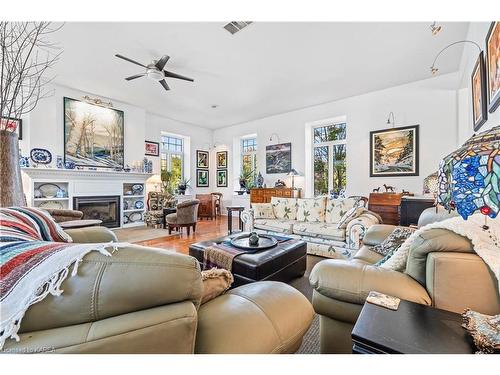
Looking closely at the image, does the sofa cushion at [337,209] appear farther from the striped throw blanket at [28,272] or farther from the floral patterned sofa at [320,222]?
the striped throw blanket at [28,272]

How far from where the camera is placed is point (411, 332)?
2.48 ft

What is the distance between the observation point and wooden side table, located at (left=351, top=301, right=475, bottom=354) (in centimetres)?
70

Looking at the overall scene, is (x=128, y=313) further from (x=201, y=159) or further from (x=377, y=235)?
(x=201, y=159)

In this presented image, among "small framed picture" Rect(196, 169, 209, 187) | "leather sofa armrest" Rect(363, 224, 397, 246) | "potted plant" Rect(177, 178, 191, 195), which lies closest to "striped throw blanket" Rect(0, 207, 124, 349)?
"leather sofa armrest" Rect(363, 224, 397, 246)

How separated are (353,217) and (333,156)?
2910mm

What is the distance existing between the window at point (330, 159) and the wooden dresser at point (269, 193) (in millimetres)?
635

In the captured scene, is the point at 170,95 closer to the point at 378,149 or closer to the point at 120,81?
A: the point at 120,81

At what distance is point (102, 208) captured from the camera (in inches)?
198

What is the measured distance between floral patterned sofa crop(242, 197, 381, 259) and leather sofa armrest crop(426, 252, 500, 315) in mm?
1783

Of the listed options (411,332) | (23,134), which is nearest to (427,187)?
(411,332)

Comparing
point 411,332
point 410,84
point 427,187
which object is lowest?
point 411,332

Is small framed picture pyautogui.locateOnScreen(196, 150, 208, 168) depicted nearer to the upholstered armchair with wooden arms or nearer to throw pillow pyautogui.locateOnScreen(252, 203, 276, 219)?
the upholstered armchair with wooden arms

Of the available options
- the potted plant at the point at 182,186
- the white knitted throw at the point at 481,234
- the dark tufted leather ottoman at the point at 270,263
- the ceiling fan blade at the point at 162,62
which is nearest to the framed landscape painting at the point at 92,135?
the potted plant at the point at 182,186

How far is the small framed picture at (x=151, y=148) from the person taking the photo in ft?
19.8
